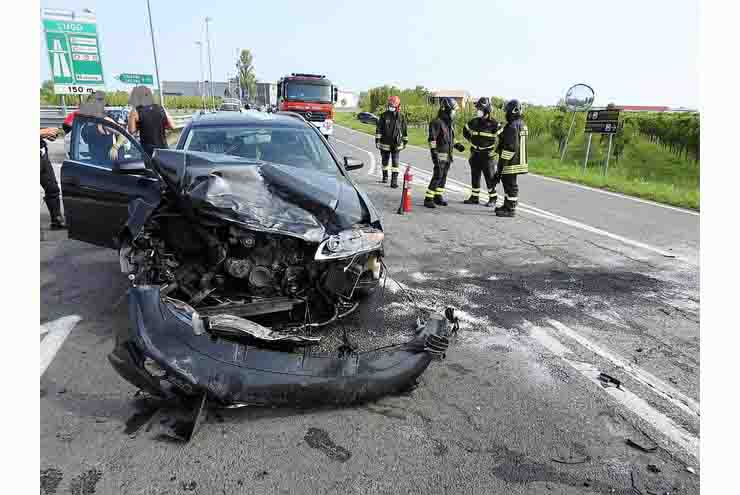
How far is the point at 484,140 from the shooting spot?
9.65 meters

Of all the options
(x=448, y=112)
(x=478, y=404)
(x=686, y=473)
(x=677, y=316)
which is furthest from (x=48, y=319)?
(x=448, y=112)

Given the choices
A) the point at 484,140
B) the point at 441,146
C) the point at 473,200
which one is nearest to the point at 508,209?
the point at 473,200

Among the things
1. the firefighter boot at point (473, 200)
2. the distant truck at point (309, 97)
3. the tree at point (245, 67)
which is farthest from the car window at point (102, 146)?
the tree at point (245, 67)

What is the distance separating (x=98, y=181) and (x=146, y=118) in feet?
10.5

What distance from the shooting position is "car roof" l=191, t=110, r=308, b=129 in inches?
201

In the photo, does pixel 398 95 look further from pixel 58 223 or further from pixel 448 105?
pixel 58 223

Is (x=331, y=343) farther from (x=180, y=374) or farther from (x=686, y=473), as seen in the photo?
(x=686, y=473)

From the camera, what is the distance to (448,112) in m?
9.59

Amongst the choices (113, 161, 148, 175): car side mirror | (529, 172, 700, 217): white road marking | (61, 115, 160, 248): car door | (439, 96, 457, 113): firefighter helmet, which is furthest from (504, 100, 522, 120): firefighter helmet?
(113, 161, 148, 175): car side mirror

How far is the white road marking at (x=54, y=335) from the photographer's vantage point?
3.47 meters

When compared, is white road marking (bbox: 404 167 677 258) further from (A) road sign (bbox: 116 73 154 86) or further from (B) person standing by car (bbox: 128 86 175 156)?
(A) road sign (bbox: 116 73 154 86)

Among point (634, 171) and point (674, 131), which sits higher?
point (674, 131)

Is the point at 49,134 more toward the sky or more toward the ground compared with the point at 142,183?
more toward the sky

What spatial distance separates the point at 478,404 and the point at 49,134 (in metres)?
6.77
